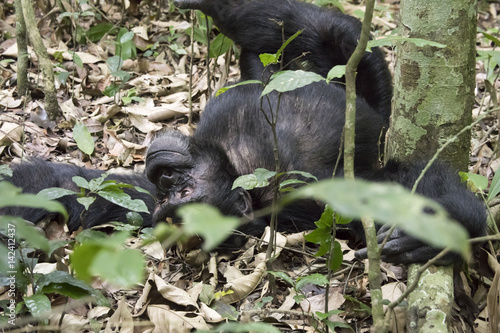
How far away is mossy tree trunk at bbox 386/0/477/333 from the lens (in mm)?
3355

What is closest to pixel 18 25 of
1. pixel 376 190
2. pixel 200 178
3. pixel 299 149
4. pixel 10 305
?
pixel 200 178

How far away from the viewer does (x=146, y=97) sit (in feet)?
21.5

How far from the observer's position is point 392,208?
108 cm

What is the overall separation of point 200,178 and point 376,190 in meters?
3.31

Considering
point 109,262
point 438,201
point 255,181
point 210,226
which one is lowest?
point 438,201

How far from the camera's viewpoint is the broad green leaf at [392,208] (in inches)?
40.1

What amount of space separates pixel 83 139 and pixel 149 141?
27.8 inches

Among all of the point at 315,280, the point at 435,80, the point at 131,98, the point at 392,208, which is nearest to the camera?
the point at 392,208

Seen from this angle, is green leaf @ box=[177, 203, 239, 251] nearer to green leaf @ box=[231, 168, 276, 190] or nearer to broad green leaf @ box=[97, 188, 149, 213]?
green leaf @ box=[231, 168, 276, 190]

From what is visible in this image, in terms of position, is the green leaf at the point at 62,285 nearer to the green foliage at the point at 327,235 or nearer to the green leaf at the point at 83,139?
the green foliage at the point at 327,235

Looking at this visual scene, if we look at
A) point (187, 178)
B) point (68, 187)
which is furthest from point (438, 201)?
point (68, 187)

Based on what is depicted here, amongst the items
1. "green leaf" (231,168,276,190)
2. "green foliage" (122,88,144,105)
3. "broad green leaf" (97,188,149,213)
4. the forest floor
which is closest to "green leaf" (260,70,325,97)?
"green leaf" (231,168,276,190)

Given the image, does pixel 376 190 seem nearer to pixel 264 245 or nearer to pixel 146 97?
pixel 264 245

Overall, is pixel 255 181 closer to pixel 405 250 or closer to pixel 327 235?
pixel 327 235
